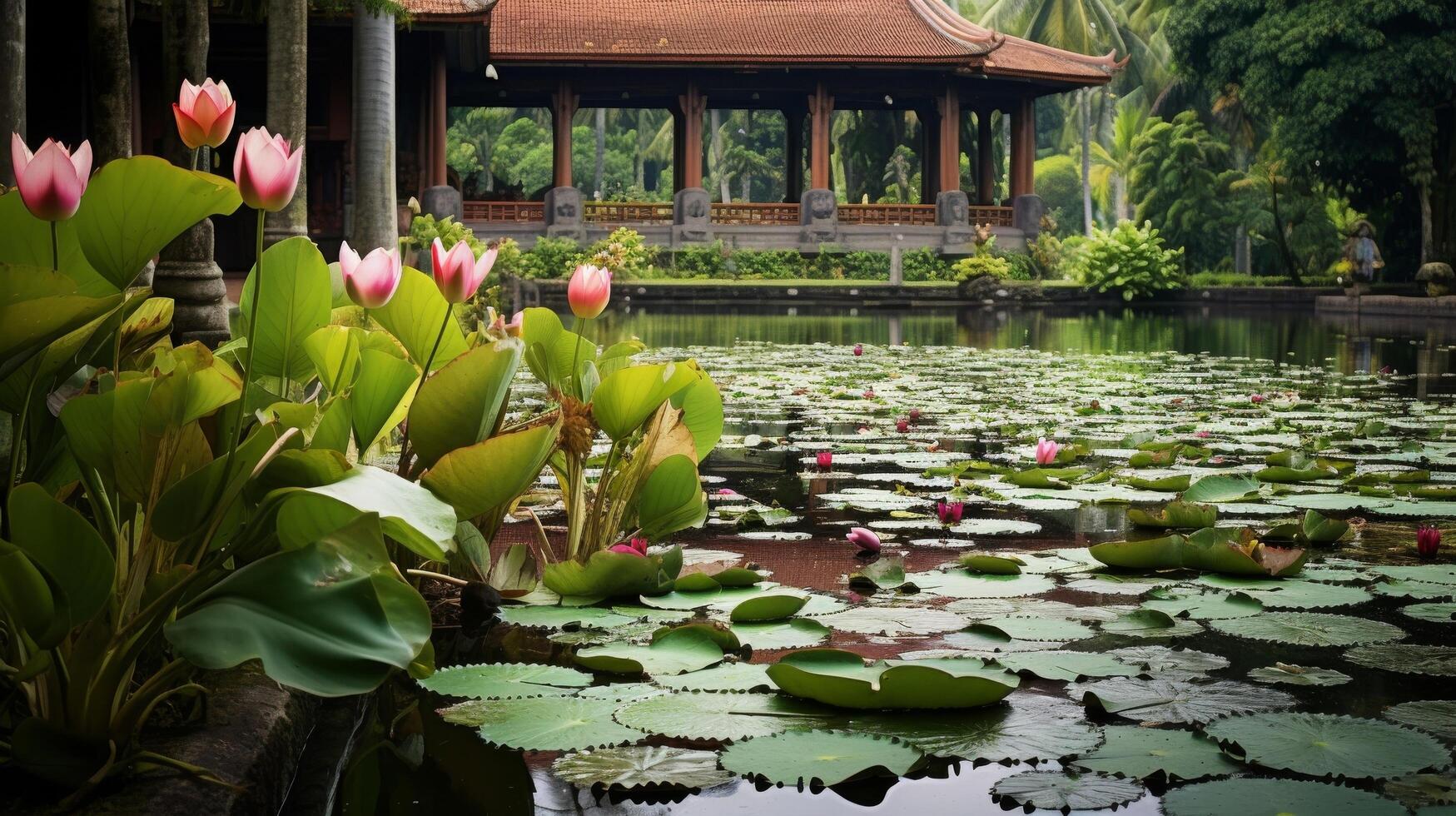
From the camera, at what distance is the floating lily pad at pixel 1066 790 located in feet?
6.29

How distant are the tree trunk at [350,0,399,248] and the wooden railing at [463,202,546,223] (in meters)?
16.9

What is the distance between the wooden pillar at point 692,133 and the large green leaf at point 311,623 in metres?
26.1

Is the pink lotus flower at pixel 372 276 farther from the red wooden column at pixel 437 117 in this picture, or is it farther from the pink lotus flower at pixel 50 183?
the red wooden column at pixel 437 117

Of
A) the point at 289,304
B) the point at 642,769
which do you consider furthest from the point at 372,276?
the point at 642,769

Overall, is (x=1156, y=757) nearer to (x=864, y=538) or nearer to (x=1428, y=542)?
(x=864, y=538)

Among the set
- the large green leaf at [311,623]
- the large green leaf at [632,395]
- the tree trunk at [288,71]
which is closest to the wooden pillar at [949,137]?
the tree trunk at [288,71]

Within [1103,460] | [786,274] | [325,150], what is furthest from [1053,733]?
[786,274]

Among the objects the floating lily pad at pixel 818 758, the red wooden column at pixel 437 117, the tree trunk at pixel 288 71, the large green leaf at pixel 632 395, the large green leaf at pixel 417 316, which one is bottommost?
the floating lily pad at pixel 818 758

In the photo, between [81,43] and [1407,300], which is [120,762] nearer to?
[81,43]

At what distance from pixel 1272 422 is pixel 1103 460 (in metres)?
1.53

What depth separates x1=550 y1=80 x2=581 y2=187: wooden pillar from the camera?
27.0 m

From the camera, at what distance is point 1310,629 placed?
282 centimetres

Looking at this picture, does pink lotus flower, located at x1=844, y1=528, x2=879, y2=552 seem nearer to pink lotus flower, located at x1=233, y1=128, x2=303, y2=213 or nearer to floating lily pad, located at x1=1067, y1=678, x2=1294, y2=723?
floating lily pad, located at x1=1067, y1=678, x2=1294, y2=723

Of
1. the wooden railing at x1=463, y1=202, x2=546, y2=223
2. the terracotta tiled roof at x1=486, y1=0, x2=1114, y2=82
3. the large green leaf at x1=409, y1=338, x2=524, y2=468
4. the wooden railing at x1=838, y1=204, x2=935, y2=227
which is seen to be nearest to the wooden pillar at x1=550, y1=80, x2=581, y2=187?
the wooden railing at x1=463, y1=202, x2=546, y2=223
